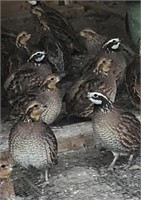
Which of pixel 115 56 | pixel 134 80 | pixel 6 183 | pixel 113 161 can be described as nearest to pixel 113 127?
pixel 113 161

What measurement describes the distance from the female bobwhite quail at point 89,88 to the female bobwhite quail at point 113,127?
0.44 meters

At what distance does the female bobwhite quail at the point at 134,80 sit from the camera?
7027mm

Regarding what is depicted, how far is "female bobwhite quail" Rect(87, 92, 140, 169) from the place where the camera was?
20.8ft

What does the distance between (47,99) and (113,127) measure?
0.74 metres

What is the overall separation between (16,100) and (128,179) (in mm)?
1317

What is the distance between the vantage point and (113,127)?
6359mm

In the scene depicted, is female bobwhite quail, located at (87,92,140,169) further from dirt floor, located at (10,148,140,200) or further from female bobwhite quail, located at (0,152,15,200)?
female bobwhite quail, located at (0,152,15,200)

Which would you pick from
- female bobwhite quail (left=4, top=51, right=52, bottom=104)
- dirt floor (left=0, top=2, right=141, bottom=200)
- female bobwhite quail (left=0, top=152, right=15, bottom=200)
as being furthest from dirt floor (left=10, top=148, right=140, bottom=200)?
female bobwhite quail (left=4, top=51, right=52, bottom=104)

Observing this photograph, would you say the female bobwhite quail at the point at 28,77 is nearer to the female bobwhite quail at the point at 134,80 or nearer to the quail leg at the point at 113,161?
the female bobwhite quail at the point at 134,80

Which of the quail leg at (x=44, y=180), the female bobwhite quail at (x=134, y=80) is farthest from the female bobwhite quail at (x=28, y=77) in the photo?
the quail leg at (x=44, y=180)

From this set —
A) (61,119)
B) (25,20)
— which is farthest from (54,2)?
(61,119)

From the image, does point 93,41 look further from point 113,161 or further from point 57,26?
point 113,161

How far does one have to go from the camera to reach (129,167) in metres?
6.48

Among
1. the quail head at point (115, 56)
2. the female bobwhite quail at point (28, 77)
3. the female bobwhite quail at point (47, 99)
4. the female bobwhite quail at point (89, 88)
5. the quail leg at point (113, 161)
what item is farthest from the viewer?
the quail head at point (115, 56)
